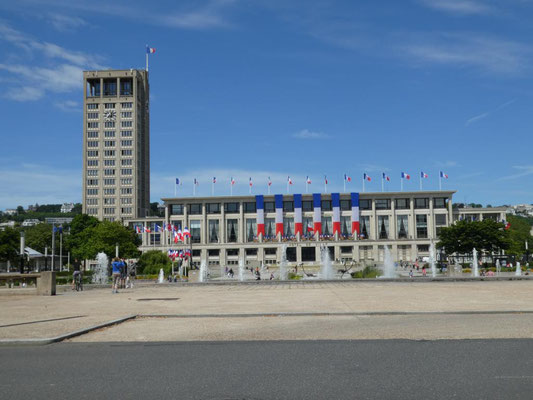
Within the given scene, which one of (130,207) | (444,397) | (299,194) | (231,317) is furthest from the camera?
(130,207)

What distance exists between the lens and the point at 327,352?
392 inches

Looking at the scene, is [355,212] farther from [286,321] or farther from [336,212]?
[286,321]

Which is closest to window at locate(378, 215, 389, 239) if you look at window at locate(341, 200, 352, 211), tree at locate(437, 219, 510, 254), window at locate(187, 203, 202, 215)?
window at locate(341, 200, 352, 211)

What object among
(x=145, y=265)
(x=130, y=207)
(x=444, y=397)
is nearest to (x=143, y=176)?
(x=130, y=207)

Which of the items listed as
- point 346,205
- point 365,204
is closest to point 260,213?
point 346,205

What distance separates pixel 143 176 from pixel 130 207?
12472mm

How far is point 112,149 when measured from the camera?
156750 millimetres

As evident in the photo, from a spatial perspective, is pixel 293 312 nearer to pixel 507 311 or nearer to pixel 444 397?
pixel 507 311

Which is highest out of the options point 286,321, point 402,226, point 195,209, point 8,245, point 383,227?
point 195,209

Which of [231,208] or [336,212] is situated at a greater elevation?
[231,208]

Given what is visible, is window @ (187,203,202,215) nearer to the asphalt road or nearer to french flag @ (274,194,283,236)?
french flag @ (274,194,283,236)

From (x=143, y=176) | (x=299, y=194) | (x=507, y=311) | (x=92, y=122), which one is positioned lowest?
(x=507, y=311)

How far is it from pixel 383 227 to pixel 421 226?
29.1 ft

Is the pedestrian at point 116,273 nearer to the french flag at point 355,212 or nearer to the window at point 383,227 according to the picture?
the french flag at point 355,212
